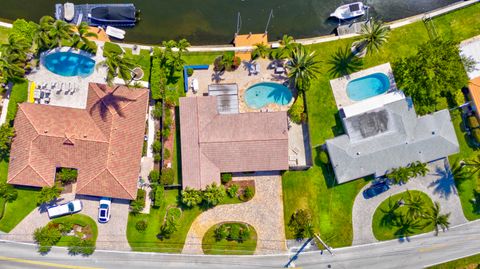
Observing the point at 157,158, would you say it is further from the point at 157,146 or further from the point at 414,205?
the point at 414,205

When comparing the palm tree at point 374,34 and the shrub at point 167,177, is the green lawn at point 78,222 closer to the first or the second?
the shrub at point 167,177

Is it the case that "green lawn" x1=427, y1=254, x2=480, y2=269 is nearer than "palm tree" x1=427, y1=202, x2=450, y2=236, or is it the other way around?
"palm tree" x1=427, y1=202, x2=450, y2=236

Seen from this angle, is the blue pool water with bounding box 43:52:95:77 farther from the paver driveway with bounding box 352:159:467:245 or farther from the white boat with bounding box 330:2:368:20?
the paver driveway with bounding box 352:159:467:245

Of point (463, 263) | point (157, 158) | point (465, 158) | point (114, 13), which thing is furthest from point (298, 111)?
point (463, 263)

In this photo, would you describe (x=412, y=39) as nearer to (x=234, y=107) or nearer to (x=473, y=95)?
(x=473, y=95)

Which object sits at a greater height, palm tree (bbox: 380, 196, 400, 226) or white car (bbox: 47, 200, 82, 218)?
white car (bbox: 47, 200, 82, 218)

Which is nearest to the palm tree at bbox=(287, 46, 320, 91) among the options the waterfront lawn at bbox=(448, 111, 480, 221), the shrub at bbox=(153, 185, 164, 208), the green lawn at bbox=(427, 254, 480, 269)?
the waterfront lawn at bbox=(448, 111, 480, 221)
